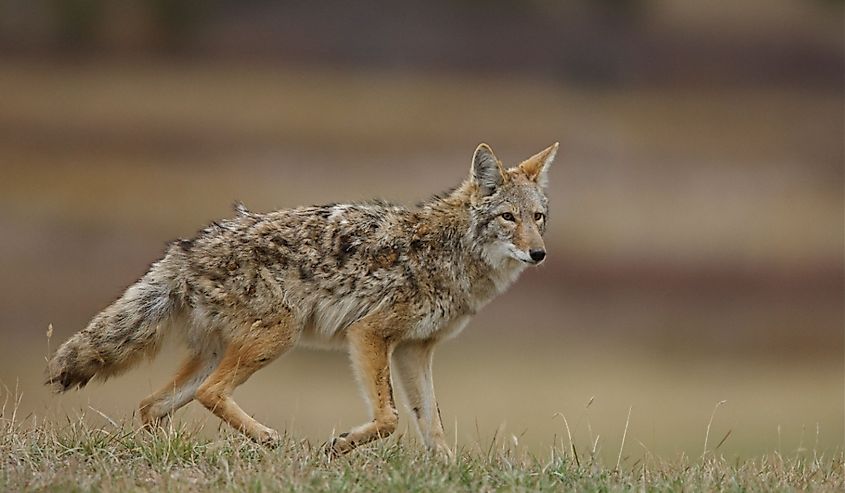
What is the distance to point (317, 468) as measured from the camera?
7.05 meters

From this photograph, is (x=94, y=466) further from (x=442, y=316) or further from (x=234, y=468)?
(x=442, y=316)

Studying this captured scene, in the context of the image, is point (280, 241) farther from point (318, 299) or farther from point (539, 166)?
point (539, 166)

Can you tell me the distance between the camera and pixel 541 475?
710cm

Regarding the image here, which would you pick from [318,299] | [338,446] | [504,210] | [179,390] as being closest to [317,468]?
[338,446]

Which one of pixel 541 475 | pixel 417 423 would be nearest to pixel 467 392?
pixel 417 423

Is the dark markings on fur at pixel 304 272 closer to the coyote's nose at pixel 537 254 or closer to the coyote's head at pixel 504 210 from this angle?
the coyote's head at pixel 504 210

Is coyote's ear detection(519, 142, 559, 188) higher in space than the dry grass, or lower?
higher

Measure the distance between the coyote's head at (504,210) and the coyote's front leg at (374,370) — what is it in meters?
1.03

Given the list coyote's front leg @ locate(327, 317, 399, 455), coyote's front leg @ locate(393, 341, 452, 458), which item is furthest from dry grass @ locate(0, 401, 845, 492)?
coyote's front leg @ locate(393, 341, 452, 458)

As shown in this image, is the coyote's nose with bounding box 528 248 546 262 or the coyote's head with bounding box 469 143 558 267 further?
the coyote's head with bounding box 469 143 558 267

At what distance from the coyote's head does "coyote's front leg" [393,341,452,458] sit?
31.5 inches

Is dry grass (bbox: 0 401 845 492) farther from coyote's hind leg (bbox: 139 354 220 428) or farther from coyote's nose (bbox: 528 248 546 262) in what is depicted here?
coyote's nose (bbox: 528 248 546 262)

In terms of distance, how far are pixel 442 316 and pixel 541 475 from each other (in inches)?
77.2

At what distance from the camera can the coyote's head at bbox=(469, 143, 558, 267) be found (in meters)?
9.01
